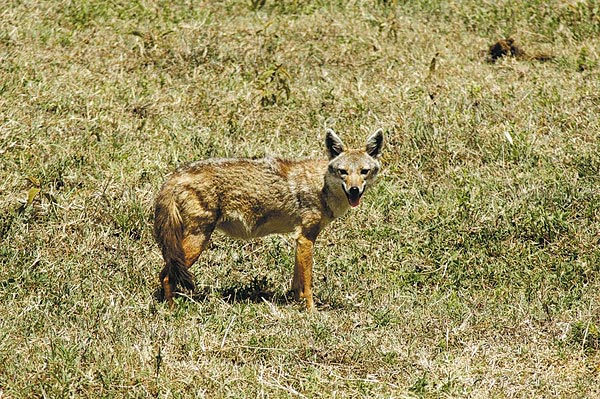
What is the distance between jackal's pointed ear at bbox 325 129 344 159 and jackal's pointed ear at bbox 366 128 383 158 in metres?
0.25

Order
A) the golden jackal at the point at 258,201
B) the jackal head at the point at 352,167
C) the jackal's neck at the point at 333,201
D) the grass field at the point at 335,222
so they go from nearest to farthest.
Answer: the grass field at the point at 335,222 < the golden jackal at the point at 258,201 < the jackal head at the point at 352,167 < the jackal's neck at the point at 333,201

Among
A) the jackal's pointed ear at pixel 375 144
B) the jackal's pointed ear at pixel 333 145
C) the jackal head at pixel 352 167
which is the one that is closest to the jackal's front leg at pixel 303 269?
the jackal head at pixel 352 167

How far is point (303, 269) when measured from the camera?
26.9 ft

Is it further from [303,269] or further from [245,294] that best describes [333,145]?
[245,294]

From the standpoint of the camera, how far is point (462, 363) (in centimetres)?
677

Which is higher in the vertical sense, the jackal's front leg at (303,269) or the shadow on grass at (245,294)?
the jackal's front leg at (303,269)

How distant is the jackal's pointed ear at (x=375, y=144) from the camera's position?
8500mm

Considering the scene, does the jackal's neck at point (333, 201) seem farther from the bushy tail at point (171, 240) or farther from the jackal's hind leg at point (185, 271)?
the bushy tail at point (171, 240)

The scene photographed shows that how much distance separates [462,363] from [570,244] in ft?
8.47

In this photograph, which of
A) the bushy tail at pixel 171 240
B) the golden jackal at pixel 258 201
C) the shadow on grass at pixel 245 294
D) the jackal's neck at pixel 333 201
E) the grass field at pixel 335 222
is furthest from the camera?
the jackal's neck at pixel 333 201

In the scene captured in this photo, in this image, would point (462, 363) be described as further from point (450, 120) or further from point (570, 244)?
point (450, 120)

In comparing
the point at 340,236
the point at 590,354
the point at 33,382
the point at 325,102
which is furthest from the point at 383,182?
the point at 33,382

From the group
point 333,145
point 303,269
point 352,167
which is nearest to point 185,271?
point 303,269

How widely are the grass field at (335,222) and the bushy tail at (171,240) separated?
0.74 ft
